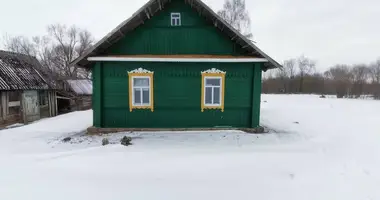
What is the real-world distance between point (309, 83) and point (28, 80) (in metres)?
53.1

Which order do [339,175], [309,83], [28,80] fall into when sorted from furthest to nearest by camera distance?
[309,83] < [28,80] < [339,175]

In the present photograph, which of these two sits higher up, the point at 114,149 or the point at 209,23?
the point at 209,23

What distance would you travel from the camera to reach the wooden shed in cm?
1288

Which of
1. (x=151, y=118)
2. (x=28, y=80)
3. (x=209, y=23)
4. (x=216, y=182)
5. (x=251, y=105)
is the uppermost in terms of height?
(x=209, y=23)

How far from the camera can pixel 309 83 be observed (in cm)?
5138

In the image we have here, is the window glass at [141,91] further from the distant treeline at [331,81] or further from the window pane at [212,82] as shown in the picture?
the distant treeline at [331,81]


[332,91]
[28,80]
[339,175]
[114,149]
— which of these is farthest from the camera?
[332,91]

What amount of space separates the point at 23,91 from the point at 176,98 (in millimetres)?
10897

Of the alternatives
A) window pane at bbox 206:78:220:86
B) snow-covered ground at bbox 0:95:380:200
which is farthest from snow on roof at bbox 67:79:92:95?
window pane at bbox 206:78:220:86

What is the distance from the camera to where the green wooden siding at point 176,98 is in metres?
9.16

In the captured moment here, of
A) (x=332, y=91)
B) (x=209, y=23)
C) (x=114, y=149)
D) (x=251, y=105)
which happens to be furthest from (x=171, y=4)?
(x=332, y=91)

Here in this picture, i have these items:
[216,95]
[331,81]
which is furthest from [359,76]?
[216,95]

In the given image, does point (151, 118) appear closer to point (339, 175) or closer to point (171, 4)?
point (171, 4)

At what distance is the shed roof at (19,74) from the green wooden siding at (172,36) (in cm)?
839
